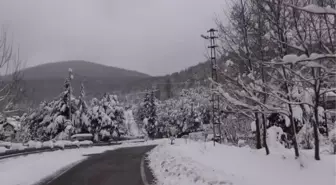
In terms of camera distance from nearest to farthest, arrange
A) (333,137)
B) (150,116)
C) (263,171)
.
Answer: (263,171) → (333,137) → (150,116)

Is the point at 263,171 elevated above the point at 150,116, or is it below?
below

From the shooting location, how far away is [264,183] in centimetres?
819

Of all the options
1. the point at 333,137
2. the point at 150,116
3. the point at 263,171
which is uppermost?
the point at 150,116

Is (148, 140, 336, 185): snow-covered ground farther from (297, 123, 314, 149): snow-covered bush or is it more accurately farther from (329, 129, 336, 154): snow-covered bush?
(297, 123, 314, 149): snow-covered bush

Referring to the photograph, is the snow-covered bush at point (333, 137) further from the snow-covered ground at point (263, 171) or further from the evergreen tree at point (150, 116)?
the evergreen tree at point (150, 116)

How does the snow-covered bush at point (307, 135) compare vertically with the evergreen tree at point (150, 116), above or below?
below

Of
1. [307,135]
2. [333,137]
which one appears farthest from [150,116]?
[333,137]

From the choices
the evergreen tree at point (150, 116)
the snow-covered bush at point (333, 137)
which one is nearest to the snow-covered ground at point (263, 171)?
the snow-covered bush at point (333, 137)

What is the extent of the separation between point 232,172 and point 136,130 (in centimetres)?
8405

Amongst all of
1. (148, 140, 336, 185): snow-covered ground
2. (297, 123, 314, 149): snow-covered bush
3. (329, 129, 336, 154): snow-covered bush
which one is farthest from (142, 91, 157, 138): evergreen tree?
(329, 129, 336, 154): snow-covered bush

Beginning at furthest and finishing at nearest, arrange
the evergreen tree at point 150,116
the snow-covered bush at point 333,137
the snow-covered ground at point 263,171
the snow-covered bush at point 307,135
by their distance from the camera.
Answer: the evergreen tree at point 150,116 < the snow-covered bush at point 307,135 < the snow-covered bush at point 333,137 < the snow-covered ground at point 263,171

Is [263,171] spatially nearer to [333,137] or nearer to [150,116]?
[333,137]

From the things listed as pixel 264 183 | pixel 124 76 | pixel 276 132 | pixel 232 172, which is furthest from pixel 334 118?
pixel 124 76

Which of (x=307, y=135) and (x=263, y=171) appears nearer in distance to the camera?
(x=263, y=171)
